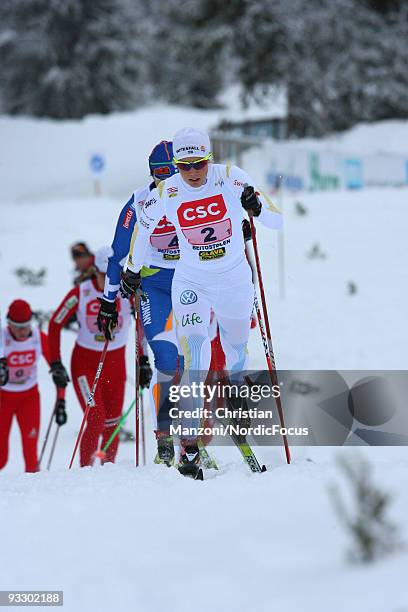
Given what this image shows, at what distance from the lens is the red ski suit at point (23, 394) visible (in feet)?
25.9

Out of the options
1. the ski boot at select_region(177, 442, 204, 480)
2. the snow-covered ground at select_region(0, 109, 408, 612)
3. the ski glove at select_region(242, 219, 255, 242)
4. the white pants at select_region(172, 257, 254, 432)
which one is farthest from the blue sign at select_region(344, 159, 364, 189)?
the ski boot at select_region(177, 442, 204, 480)

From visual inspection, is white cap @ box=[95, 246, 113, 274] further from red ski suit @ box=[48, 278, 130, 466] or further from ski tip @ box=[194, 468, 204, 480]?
ski tip @ box=[194, 468, 204, 480]

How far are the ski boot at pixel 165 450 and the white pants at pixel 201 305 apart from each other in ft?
1.20

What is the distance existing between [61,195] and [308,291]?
42.3 ft

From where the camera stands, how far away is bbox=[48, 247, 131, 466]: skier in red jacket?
24.3ft

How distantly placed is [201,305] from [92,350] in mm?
2473

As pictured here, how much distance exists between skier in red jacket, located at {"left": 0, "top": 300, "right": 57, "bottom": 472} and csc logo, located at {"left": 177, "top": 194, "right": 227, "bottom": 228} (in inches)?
121

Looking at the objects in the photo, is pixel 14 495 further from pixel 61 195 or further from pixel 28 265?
pixel 61 195

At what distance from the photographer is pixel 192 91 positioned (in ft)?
142

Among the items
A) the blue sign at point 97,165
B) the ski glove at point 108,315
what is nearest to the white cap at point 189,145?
the ski glove at point 108,315

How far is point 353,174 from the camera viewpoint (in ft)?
71.5

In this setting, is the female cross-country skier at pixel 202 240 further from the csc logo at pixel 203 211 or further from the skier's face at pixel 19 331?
the skier's face at pixel 19 331

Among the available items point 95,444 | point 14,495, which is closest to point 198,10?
point 95,444

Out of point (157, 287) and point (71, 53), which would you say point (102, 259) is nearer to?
point (157, 287)
